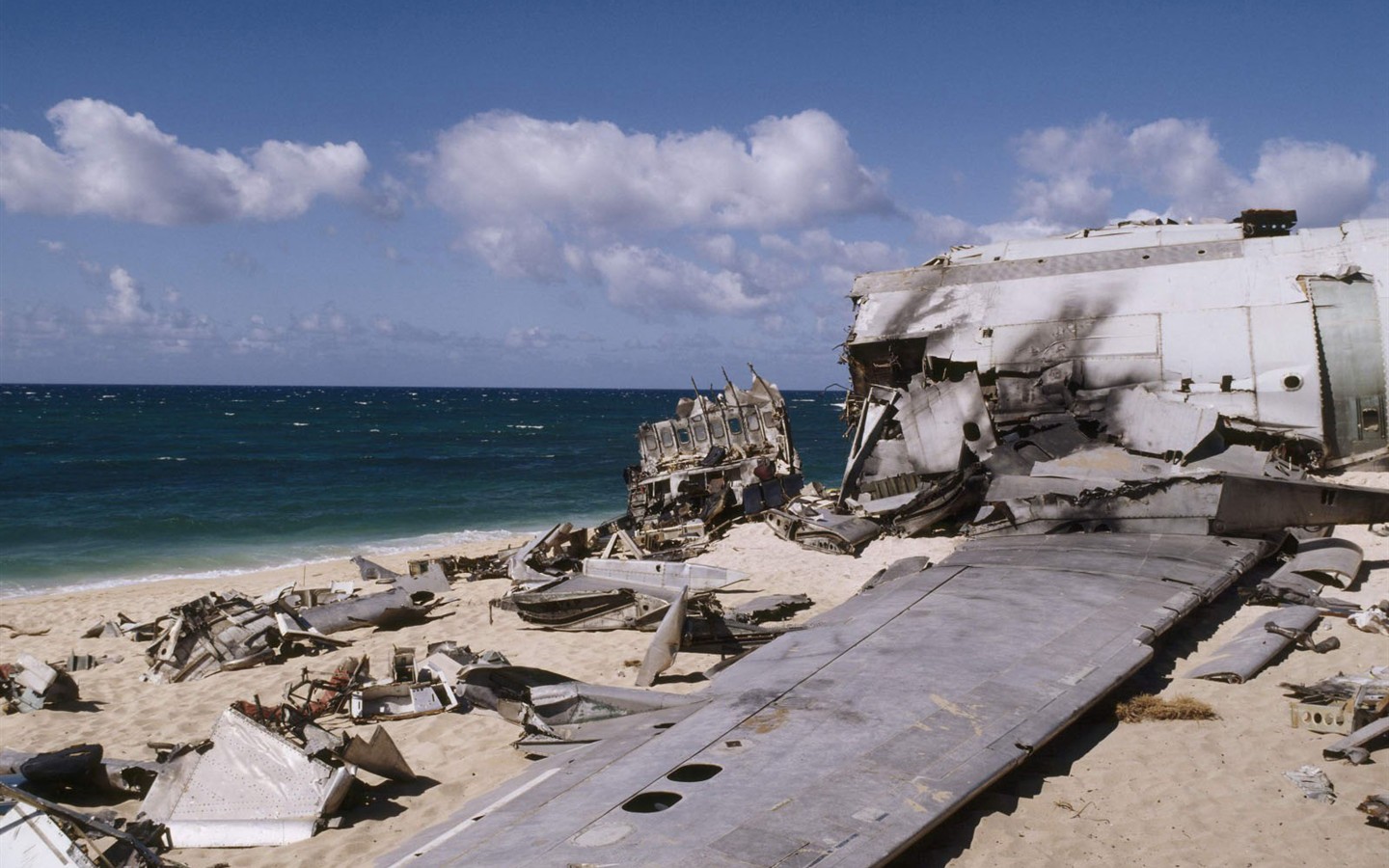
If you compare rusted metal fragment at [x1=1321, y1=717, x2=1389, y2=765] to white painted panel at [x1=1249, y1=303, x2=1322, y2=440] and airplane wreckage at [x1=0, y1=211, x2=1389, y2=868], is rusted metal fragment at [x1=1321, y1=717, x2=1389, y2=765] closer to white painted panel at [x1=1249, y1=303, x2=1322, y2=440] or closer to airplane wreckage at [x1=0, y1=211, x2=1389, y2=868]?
airplane wreckage at [x1=0, y1=211, x2=1389, y2=868]

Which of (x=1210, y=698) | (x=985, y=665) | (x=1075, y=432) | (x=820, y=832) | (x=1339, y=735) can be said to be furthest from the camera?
(x=1075, y=432)

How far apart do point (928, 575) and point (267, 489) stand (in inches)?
1623

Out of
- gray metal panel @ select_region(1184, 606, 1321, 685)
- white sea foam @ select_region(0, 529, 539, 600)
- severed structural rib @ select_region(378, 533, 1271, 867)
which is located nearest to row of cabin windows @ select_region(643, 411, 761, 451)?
white sea foam @ select_region(0, 529, 539, 600)

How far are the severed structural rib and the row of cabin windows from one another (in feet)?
54.1

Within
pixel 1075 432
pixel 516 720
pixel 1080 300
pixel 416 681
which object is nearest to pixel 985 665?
pixel 516 720

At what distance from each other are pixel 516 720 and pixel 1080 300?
704 inches

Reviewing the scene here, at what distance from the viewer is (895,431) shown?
883 inches

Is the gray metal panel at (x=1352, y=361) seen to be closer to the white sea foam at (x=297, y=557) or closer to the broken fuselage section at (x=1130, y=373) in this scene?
the broken fuselage section at (x=1130, y=373)

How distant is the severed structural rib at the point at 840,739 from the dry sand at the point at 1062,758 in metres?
0.51

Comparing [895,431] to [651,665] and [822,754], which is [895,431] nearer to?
[651,665]

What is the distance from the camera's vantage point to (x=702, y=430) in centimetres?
2770

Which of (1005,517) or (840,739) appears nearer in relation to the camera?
(840,739)

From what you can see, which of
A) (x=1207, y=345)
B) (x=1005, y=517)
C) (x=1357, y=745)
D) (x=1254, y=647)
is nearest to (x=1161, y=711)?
(x=1357, y=745)

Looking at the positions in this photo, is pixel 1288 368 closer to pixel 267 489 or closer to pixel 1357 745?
pixel 1357 745
